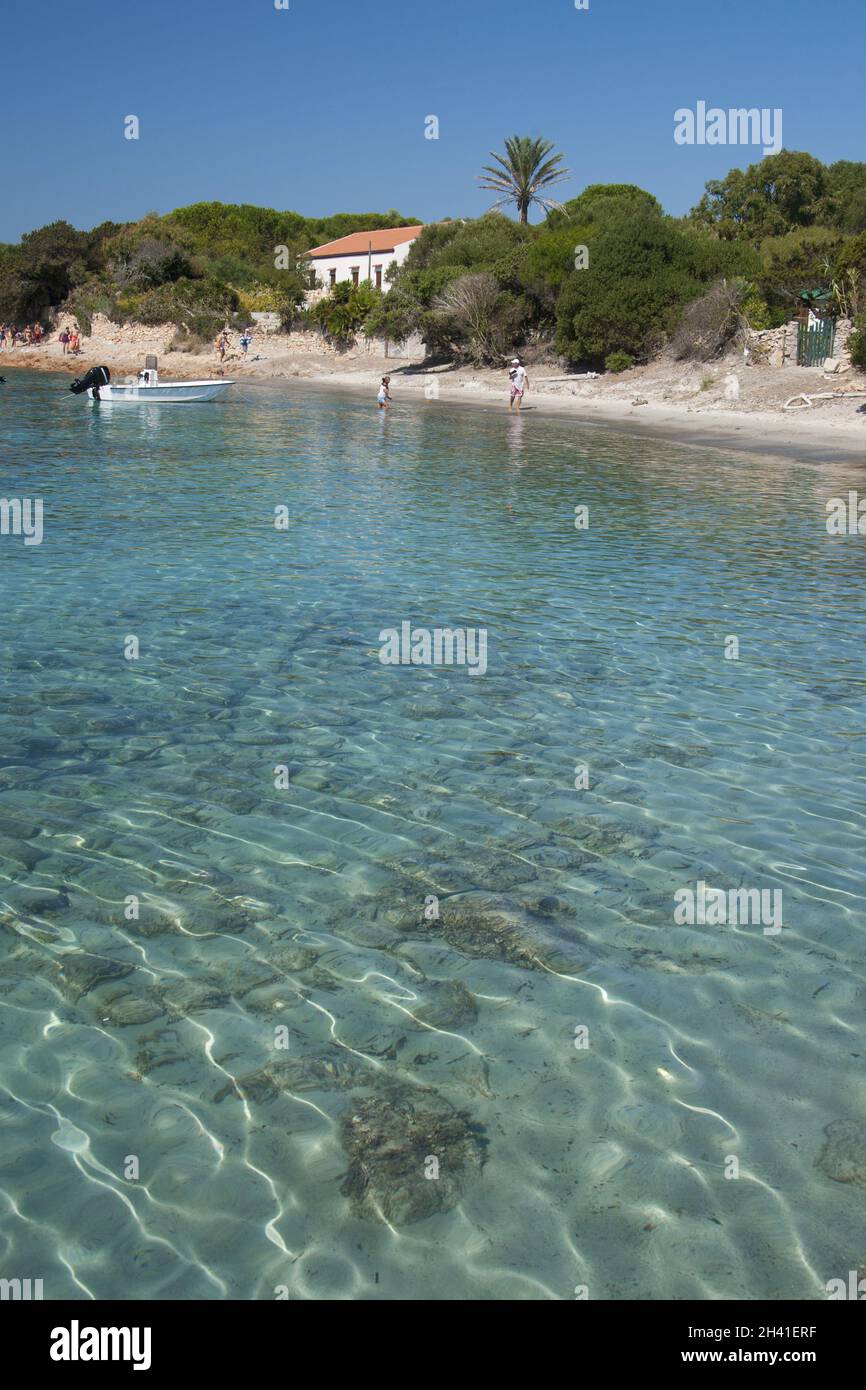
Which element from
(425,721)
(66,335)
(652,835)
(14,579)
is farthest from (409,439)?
(66,335)

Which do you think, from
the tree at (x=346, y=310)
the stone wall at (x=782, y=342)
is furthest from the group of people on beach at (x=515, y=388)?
the tree at (x=346, y=310)

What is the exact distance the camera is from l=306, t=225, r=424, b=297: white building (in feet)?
269

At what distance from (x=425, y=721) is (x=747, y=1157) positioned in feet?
15.8

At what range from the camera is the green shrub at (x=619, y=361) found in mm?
45500

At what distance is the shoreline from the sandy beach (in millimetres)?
55

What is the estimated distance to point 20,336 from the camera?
8394 centimetres

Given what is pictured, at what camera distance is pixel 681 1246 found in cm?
347

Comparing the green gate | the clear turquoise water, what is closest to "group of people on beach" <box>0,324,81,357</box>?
the green gate

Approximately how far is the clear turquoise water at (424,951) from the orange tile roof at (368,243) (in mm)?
78580

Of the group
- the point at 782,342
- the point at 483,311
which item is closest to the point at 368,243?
the point at 483,311

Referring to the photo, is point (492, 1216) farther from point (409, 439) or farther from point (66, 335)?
point (66, 335)

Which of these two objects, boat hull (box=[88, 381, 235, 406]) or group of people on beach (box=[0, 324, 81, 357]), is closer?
boat hull (box=[88, 381, 235, 406])

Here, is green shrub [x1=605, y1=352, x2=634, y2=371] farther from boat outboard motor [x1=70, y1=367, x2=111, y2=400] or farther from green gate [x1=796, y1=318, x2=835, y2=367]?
boat outboard motor [x1=70, y1=367, x2=111, y2=400]

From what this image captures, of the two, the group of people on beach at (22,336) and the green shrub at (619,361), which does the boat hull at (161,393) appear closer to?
the green shrub at (619,361)
